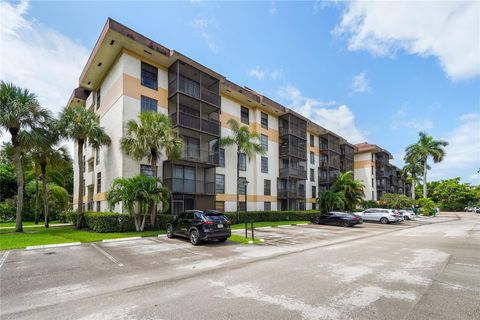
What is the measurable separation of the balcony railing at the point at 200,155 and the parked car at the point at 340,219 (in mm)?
12217

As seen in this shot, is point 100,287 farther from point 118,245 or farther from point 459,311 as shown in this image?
point 459,311

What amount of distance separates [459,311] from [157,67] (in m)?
22.3

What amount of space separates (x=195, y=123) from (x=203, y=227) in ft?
36.6

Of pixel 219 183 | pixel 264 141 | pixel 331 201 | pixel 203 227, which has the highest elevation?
pixel 264 141

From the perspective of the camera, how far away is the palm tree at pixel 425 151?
49375 mm

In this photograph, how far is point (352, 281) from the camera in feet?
23.0

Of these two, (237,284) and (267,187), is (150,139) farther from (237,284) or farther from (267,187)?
(267,187)

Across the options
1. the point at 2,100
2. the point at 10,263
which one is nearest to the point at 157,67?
the point at 2,100

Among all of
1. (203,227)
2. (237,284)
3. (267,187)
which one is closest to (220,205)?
(267,187)

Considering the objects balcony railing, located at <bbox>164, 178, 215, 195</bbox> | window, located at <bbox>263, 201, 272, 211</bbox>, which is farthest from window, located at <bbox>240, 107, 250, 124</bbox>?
window, located at <bbox>263, 201, 272, 211</bbox>

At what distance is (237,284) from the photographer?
21.9ft

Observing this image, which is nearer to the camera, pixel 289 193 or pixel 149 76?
pixel 149 76

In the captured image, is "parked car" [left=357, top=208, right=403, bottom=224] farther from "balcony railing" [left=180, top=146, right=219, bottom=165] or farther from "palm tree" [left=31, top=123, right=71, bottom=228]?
"palm tree" [left=31, top=123, right=71, bottom=228]

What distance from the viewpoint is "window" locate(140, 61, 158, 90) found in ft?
67.4
